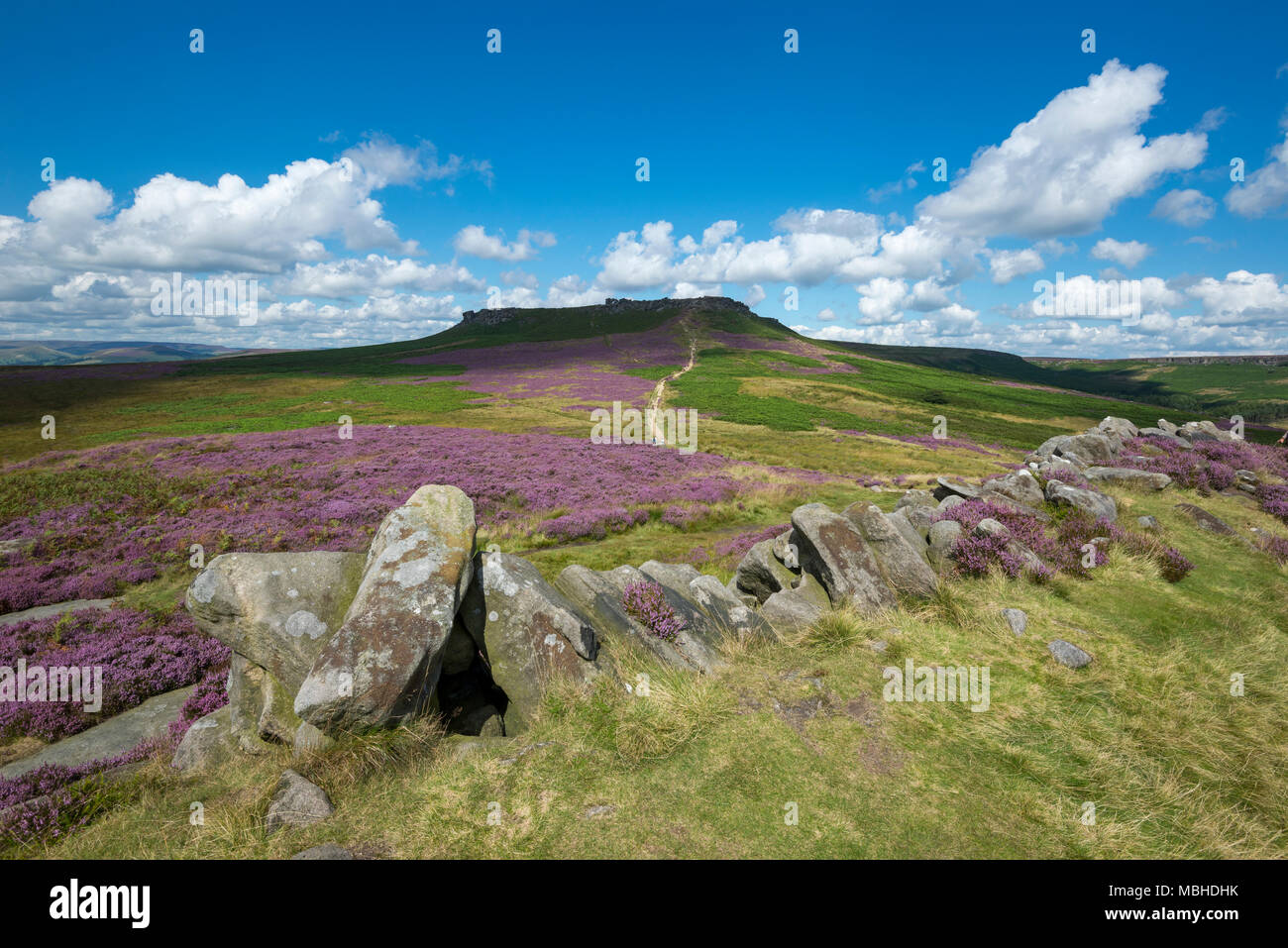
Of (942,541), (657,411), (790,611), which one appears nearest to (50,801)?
(790,611)

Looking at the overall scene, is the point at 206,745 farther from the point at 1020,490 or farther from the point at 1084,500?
the point at 1084,500

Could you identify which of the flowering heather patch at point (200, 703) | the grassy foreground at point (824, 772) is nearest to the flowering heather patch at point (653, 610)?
the grassy foreground at point (824, 772)

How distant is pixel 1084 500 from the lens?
1488 centimetres

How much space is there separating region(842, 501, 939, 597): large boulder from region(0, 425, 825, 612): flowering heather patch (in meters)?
12.8

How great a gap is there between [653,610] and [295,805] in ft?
18.5

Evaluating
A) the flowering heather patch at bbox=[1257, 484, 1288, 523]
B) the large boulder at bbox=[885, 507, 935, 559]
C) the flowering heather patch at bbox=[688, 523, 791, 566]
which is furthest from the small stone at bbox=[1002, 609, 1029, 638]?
the flowering heather patch at bbox=[1257, 484, 1288, 523]

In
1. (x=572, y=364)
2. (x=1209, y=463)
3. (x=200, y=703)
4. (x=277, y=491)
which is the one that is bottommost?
(x=200, y=703)

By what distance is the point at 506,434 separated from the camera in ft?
141

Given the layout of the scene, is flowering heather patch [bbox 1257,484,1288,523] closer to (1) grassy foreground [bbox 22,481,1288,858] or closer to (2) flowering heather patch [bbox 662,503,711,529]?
(1) grassy foreground [bbox 22,481,1288,858]

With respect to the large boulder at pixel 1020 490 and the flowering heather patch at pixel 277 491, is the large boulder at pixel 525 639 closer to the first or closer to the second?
the flowering heather patch at pixel 277 491
